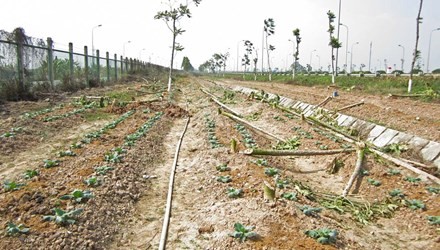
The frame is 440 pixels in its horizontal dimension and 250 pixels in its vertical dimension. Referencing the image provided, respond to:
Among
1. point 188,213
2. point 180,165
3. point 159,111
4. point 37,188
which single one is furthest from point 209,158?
point 159,111

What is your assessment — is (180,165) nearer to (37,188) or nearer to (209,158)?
(209,158)

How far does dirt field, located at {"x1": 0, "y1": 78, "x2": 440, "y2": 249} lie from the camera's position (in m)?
4.22

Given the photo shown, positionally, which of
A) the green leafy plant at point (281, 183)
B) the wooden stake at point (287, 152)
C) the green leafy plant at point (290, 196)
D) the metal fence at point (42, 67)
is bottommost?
the green leafy plant at point (290, 196)

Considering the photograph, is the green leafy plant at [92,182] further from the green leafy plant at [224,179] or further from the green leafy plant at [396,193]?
the green leafy plant at [396,193]

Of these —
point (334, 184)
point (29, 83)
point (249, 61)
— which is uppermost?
point (249, 61)

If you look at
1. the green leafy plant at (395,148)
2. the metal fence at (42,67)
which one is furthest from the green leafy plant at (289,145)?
the metal fence at (42,67)

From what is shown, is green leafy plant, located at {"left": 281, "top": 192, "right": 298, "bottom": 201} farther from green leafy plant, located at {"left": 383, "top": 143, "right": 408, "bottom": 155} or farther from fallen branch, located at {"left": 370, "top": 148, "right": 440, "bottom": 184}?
green leafy plant, located at {"left": 383, "top": 143, "right": 408, "bottom": 155}

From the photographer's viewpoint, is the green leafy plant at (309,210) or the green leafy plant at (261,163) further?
the green leafy plant at (261,163)

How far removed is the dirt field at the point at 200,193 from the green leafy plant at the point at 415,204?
3cm

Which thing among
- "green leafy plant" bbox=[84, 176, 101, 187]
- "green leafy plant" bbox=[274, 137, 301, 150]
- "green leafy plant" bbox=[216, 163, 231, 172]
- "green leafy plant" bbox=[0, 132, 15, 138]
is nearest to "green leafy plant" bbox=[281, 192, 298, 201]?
"green leafy plant" bbox=[216, 163, 231, 172]

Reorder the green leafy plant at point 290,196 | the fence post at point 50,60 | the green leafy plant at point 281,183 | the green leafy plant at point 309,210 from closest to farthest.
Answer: the green leafy plant at point 309,210, the green leafy plant at point 290,196, the green leafy plant at point 281,183, the fence post at point 50,60

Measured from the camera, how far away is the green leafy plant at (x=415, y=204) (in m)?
5.40

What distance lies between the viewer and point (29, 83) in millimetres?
14945

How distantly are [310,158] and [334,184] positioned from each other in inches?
61.1
